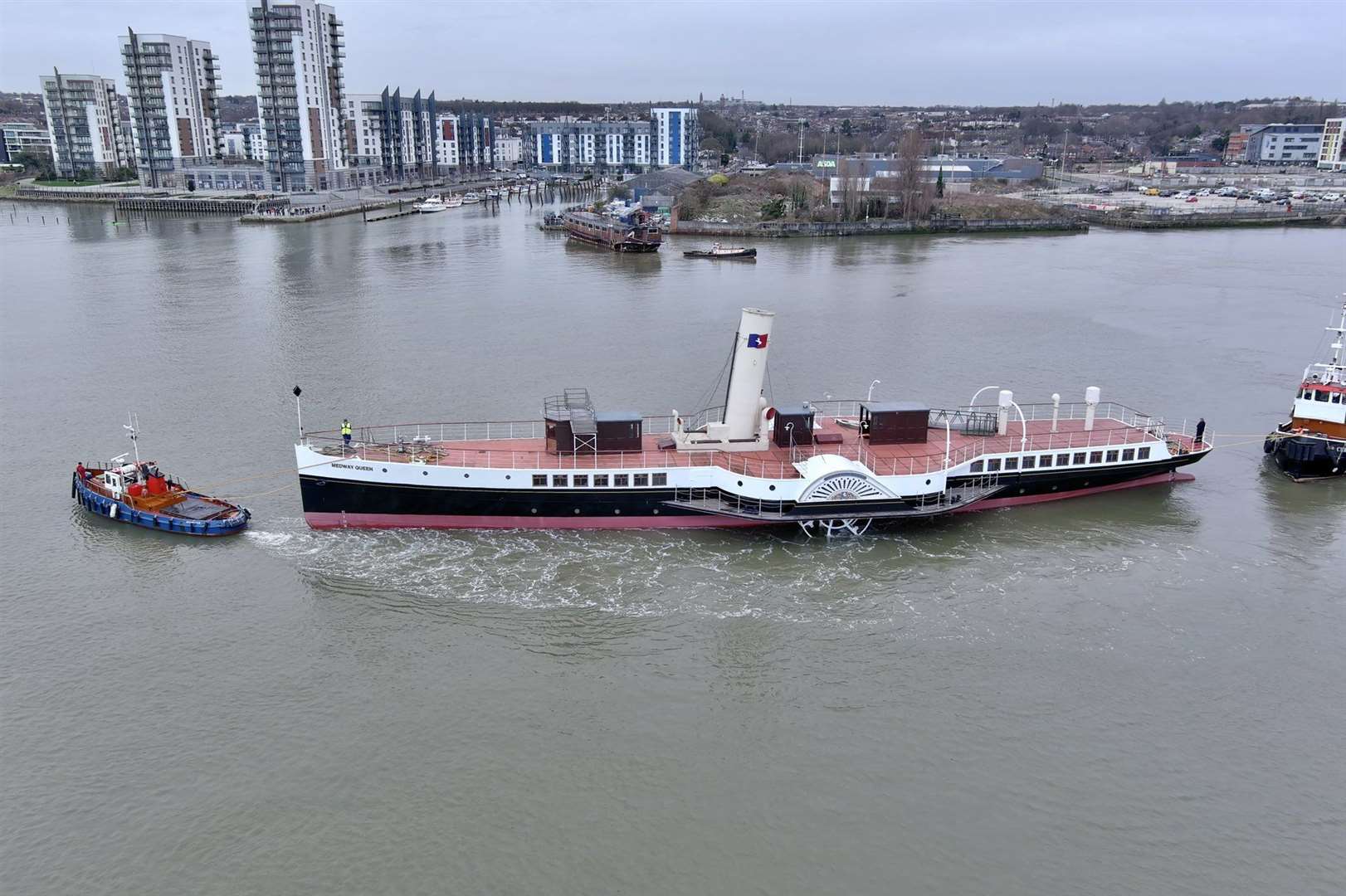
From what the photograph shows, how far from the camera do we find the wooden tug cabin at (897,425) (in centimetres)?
2303

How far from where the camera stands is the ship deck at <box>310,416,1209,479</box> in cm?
2130

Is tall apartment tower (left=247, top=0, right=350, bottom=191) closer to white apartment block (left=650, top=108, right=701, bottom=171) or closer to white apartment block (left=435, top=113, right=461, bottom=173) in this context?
white apartment block (left=435, top=113, right=461, bottom=173)

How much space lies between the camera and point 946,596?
60.6ft

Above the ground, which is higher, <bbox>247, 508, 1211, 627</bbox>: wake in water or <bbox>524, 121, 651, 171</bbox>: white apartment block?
<bbox>524, 121, 651, 171</bbox>: white apartment block

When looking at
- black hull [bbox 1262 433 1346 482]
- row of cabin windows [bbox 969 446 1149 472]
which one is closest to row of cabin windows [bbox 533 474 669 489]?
row of cabin windows [bbox 969 446 1149 472]

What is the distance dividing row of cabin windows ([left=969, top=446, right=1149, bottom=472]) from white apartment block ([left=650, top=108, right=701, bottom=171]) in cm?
13909

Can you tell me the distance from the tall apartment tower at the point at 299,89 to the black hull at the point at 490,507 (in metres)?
91.1

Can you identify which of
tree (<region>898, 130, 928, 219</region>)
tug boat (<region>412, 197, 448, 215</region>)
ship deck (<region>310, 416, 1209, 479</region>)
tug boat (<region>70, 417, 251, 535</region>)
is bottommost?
tug boat (<region>70, 417, 251, 535</region>)

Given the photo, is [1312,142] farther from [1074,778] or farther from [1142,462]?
[1074,778]

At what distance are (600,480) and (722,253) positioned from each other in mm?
47246

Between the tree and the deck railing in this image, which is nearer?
the deck railing

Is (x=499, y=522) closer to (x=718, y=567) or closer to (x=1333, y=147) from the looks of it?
(x=718, y=567)

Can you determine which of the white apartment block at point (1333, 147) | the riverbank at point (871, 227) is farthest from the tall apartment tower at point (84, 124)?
the white apartment block at point (1333, 147)

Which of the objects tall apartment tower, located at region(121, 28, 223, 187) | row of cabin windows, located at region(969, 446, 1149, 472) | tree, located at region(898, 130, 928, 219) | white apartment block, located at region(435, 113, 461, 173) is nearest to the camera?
row of cabin windows, located at region(969, 446, 1149, 472)
